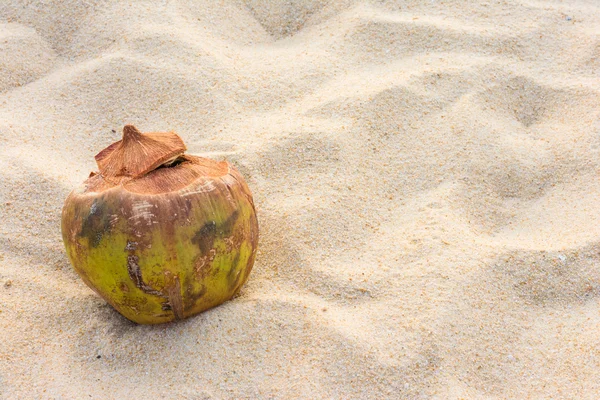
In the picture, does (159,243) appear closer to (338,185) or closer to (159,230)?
(159,230)

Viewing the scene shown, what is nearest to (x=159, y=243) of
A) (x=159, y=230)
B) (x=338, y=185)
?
(x=159, y=230)

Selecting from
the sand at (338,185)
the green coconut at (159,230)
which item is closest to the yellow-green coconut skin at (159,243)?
the green coconut at (159,230)

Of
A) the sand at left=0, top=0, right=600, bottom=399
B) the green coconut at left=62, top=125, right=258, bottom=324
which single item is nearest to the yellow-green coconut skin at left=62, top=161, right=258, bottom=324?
the green coconut at left=62, top=125, right=258, bottom=324

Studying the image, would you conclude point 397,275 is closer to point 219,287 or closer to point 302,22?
point 219,287

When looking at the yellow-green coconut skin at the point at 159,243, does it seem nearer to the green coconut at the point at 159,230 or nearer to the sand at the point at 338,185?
the green coconut at the point at 159,230

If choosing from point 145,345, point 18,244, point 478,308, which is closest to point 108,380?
point 145,345

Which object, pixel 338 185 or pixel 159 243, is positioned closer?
pixel 159 243

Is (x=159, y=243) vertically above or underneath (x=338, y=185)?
above
